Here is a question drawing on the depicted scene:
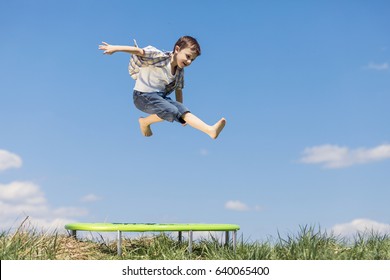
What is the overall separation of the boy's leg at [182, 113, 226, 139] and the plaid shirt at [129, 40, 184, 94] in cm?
59

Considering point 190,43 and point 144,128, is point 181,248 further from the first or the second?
point 190,43

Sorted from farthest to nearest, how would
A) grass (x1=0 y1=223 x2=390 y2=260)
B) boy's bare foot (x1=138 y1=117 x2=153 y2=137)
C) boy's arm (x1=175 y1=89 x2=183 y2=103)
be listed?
boy's bare foot (x1=138 y1=117 x2=153 y2=137), boy's arm (x1=175 y1=89 x2=183 y2=103), grass (x1=0 y1=223 x2=390 y2=260)

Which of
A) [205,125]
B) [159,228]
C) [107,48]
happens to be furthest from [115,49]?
[159,228]

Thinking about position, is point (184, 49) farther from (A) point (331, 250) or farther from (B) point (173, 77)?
(A) point (331, 250)

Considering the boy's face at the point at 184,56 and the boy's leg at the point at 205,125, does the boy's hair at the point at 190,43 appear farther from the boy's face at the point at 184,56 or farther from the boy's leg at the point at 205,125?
the boy's leg at the point at 205,125

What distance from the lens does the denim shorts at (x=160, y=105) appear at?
18.8 feet

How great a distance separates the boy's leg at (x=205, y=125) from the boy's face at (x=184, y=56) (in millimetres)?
548

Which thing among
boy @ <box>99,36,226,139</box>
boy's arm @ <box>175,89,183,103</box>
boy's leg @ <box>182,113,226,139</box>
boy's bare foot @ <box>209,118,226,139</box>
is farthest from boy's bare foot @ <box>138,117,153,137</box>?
boy's bare foot @ <box>209,118,226,139</box>

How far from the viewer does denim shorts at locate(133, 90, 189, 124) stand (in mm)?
5734

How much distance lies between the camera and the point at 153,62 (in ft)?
19.6

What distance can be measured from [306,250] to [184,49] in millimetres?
2326

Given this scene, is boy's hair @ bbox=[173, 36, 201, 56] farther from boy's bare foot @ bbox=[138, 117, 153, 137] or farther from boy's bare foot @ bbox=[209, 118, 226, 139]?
boy's bare foot @ bbox=[138, 117, 153, 137]
